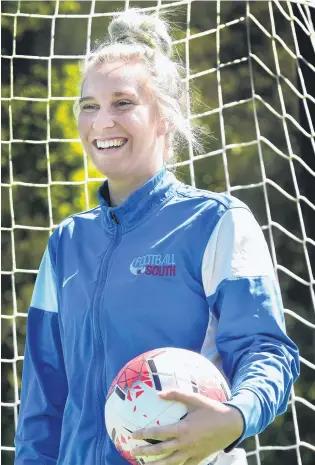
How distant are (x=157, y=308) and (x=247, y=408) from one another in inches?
14.6

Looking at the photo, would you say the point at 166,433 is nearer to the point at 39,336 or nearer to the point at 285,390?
the point at 285,390

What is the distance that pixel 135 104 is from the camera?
2.46m

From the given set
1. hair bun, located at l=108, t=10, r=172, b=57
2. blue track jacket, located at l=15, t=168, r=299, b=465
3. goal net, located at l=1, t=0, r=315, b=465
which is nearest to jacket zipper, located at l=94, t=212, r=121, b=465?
blue track jacket, located at l=15, t=168, r=299, b=465

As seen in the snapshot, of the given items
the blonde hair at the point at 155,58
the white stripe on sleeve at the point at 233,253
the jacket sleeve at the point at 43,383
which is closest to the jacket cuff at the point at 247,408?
the white stripe on sleeve at the point at 233,253

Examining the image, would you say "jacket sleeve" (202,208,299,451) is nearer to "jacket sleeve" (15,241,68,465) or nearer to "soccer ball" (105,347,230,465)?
"soccer ball" (105,347,230,465)

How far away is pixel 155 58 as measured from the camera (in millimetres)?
2588

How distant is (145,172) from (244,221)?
1.04 feet

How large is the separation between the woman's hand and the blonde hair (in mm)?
865

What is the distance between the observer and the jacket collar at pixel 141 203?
2.40m

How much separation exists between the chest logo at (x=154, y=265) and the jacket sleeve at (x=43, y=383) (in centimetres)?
33

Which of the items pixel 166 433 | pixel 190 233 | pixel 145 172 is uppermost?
pixel 145 172

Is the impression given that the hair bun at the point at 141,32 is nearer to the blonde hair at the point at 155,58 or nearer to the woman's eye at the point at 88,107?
the blonde hair at the point at 155,58

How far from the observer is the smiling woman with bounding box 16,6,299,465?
6.79ft

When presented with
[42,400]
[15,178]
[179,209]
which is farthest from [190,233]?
[15,178]
